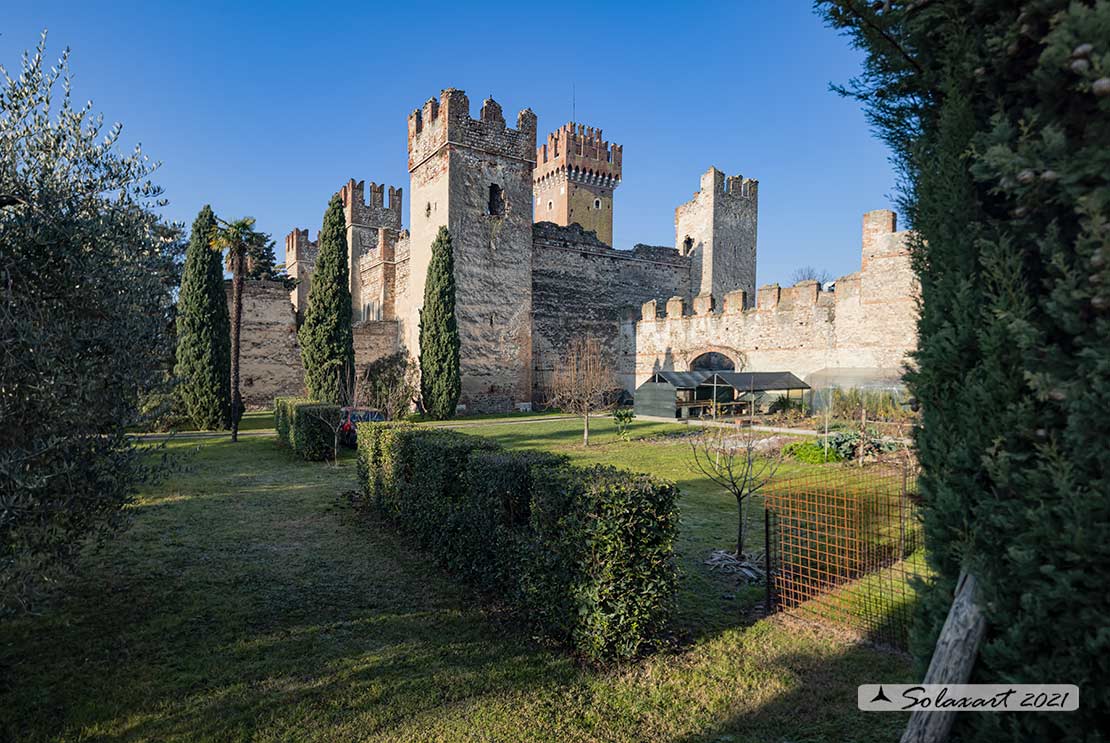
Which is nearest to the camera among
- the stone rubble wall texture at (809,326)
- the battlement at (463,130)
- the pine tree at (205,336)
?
the pine tree at (205,336)

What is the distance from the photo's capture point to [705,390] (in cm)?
2328

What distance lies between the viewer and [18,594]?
128 inches

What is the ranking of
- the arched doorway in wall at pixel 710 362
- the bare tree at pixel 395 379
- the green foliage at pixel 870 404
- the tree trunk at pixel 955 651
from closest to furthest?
1. the tree trunk at pixel 955 651
2. the green foliage at pixel 870 404
3. the bare tree at pixel 395 379
4. the arched doorway in wall at pixel 710 362

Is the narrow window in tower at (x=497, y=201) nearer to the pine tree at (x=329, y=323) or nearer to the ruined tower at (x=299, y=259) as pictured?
the pine tree at (x=329, y=323)

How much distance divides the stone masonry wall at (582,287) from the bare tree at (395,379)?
5954 mm

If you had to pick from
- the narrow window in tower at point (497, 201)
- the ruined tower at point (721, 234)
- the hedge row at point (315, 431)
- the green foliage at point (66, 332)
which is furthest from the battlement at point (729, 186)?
the green foliage at point (66, 332)

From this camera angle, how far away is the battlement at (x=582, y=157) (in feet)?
133

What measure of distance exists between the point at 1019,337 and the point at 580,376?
67.5 feet

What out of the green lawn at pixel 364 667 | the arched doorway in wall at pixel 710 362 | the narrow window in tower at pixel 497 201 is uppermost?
the narrow window in tower at pixel 497 201

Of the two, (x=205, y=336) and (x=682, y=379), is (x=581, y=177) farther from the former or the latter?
(x=205, y=336)

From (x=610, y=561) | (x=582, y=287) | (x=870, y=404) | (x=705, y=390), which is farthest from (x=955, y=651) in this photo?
(x=582, y=287)

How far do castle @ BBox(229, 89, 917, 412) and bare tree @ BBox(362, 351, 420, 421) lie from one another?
3.42 ft

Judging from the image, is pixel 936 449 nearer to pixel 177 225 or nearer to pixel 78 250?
pixel 78 250

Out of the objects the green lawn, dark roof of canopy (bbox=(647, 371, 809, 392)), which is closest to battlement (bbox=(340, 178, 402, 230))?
dark roof of canopy (bbox=(647, 371, 809, 392))
